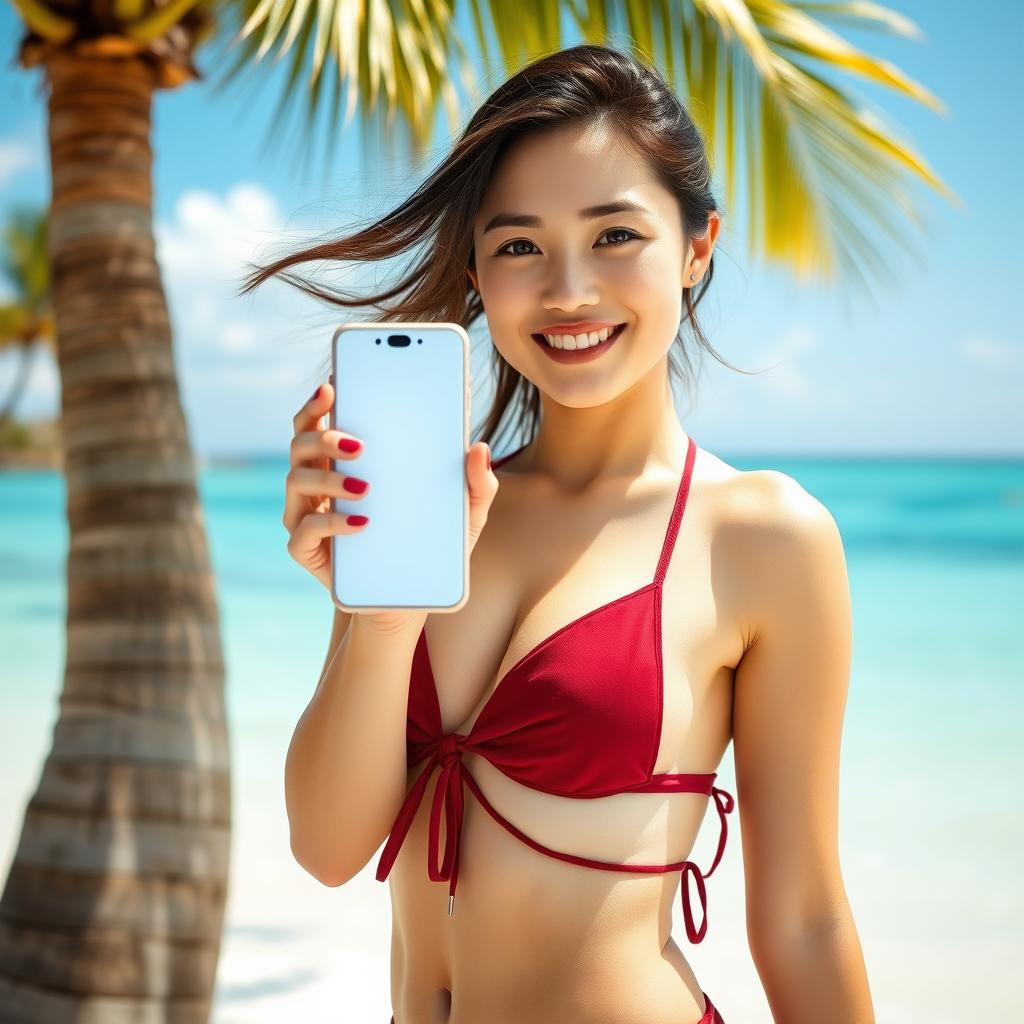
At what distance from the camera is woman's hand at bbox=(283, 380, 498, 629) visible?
1.31 m

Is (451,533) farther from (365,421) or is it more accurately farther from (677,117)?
(677,117)

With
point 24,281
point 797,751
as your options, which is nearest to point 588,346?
point 797,751

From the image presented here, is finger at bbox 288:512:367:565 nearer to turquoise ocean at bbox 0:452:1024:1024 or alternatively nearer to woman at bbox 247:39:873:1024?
woman at bbox 247:39:873:1024

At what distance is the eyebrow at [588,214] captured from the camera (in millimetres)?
1550

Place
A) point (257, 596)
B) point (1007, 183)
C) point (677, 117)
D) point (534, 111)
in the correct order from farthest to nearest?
point (1007, 183) → point (257, 596) → point (677, 117) → point (534, 111)

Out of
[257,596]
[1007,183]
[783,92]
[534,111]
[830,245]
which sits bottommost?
[257,596]

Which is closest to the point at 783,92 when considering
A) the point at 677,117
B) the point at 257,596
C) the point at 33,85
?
the point at 677,117

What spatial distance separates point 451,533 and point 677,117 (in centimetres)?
76

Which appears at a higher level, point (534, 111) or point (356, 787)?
point (534, 111)

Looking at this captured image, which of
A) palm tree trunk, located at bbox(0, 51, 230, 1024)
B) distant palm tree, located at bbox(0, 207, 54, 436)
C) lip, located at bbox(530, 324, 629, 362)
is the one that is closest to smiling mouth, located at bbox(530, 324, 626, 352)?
lip, located at bbox(530, 324, 629, 362)

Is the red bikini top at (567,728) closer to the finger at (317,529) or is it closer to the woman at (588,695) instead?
the woman at (588,695)

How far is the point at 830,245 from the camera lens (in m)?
4.09

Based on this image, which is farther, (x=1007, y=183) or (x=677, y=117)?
(x=1007, y=183)

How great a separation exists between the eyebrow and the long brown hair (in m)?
0.09
